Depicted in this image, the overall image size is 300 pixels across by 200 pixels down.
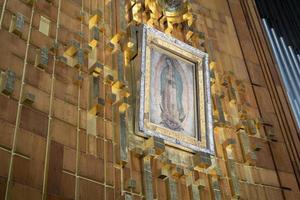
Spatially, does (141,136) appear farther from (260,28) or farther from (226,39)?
(260,28)

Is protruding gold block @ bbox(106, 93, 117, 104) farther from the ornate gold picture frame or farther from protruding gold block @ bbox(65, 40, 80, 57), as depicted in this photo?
protruding gold block @ bbox(65, 40, 80, 57)

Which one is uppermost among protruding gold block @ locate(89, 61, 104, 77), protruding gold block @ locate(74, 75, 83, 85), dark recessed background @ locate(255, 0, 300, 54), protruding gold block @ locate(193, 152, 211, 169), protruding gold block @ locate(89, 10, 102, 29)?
dark recessed background @ locate(255, 0, 300, 54)

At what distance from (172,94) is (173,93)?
0.02m

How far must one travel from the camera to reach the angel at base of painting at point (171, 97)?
383 centimetres

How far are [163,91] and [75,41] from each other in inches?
33.6

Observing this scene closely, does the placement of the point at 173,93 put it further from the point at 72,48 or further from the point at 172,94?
the point at 72,48

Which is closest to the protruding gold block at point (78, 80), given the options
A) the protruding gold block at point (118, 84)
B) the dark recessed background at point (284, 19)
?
the protruding gold block at point (118, 84)

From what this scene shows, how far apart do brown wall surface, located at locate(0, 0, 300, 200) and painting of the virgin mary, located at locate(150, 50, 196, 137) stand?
24cm

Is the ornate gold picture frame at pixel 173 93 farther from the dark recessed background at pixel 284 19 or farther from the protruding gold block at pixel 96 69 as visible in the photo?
the dark recessed background at pixel 284 19

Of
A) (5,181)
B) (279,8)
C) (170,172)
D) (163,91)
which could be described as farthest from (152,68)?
(279,8)

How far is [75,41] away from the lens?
3611mm

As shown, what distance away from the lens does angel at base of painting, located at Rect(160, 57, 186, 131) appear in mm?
3830

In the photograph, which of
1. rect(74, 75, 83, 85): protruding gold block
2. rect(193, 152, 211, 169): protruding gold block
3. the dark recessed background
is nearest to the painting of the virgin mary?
rect(193, 152, 211, 169): protruding gold block

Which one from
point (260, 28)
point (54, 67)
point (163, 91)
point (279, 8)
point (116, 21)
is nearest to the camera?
point (54, 67)
